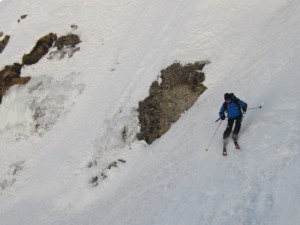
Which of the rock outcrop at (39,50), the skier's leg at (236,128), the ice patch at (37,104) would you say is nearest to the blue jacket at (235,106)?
the skier's leg at (236,128)

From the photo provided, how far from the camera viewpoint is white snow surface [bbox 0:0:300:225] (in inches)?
560

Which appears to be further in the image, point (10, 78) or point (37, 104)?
point (10, 78)

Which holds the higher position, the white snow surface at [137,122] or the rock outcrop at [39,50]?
the rock outcrop at [39,50]

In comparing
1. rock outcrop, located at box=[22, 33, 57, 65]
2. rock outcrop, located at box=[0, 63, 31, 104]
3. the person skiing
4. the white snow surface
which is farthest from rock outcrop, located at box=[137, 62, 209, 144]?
rock outcrop, located at box=[22, 33, 57, 65]

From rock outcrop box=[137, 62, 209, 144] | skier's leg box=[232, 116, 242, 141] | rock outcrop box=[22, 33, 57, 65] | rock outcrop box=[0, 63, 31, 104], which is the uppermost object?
rock outcrop box=[22, 33, 57, 65]

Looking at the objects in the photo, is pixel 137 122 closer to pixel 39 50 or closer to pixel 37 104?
pixel 37 104

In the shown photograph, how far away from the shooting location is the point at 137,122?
21.9m

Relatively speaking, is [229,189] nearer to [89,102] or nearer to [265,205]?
[265,205]

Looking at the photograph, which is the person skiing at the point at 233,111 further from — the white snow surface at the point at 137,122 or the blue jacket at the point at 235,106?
the white snow surface at the point at 137,122

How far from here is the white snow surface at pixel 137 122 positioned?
46.7 feet

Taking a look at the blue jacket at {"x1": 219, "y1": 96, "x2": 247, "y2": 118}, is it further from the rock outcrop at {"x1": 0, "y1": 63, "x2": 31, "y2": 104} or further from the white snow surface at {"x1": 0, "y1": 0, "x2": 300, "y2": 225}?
the rock outcrop at {"x1": 0, "y1": 63, "x2": 31, "y2": 104}

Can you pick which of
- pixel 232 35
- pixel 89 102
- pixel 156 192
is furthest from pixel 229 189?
pixel 89 102

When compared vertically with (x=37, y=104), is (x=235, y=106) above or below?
above

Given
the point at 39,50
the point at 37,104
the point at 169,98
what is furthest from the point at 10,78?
the point at 169,98
